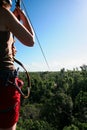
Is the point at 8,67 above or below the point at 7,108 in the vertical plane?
above

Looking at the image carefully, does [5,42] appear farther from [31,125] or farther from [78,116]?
[78,116]

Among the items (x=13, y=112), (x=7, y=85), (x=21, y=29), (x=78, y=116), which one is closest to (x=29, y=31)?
(x=21, y=29)

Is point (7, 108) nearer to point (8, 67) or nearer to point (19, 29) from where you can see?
point (8, 67)

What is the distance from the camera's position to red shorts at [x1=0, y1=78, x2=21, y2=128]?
1861 mm

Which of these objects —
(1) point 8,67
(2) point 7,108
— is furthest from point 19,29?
(2) point 7,108

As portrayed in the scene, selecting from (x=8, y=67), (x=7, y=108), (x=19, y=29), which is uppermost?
(x=19, y=29)

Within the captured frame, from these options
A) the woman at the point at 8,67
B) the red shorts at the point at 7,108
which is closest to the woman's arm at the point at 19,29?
the woman at the point at 8,67

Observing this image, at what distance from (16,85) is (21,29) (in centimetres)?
37

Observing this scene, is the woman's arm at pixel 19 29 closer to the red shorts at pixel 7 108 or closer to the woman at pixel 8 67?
the woman at pixel 8 67

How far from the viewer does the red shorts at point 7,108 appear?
1.86m

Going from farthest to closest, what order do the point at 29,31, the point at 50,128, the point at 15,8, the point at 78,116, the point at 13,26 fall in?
the point at 78,116 → the point at 50,128 → the point at 15,8 → the point at 29,31 → the point at 13,26

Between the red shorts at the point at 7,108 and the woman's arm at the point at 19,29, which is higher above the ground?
the woman's arm at the point at 19,29

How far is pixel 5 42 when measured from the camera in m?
1.90

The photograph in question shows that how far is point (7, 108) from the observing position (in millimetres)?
1877
